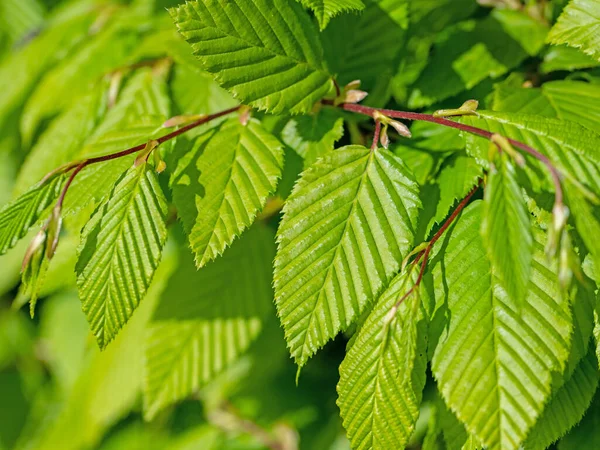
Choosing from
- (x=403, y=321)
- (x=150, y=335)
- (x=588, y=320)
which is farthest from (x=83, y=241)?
(x=588, y=320)

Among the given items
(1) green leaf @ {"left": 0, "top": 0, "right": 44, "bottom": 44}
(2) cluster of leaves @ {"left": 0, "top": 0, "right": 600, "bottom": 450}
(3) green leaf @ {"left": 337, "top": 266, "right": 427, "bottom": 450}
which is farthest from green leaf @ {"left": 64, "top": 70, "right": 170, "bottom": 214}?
(1) green leaf @ {"left": 0, "top": 0, "right": 44, "bottom": 44}

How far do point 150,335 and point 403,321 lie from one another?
78 cm

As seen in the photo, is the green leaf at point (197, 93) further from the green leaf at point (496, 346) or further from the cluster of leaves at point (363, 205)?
the green leaf at point (496, 346)

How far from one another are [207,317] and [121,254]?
1.89 feet

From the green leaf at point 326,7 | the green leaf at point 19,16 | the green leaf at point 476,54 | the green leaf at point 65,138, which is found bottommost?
the green leaf at point 476,54

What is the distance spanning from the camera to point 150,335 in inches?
54.3

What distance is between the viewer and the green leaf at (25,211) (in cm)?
87

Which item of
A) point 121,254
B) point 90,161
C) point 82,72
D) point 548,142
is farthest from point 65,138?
point 548,142

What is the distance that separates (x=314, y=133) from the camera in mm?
1042

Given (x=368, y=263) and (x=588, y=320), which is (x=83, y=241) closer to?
(x=368, y=263)

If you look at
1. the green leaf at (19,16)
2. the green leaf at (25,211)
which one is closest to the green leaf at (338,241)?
the green leaf at (25,211)

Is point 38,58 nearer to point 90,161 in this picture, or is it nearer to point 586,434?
point 90,161

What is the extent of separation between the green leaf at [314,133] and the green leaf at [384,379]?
0.29 m

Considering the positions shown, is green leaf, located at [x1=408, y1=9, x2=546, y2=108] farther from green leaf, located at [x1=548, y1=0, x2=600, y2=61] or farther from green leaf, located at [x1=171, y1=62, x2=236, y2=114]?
green leaf, located at [x1=171, y1=62, x2=236, y2=114]
